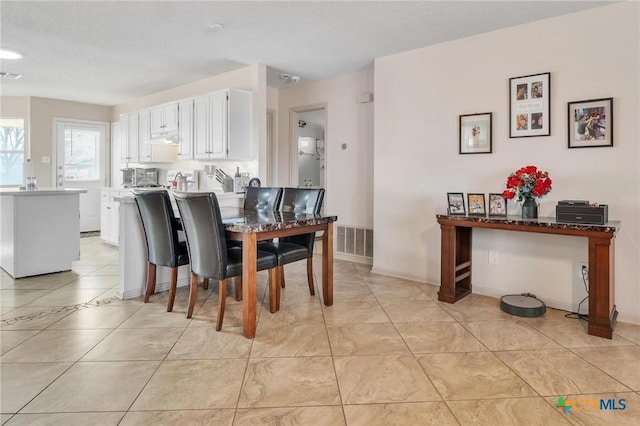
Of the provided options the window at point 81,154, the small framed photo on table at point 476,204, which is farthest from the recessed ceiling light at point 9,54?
the small framed photo on table at point 476,204

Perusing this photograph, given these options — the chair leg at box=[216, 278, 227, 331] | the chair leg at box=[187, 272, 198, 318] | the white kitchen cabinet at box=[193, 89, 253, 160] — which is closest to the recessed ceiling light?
the white kitchen cabinet at box=[193, 89, 253, 160]

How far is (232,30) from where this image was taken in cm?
352

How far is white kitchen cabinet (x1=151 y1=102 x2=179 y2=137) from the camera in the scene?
5.30 m

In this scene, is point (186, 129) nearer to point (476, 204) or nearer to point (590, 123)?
point (476, 204)

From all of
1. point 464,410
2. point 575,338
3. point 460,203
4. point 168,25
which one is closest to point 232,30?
point 168,25

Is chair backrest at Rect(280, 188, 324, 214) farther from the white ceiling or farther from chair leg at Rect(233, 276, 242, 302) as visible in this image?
the white ceiling

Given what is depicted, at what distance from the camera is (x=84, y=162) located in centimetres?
731

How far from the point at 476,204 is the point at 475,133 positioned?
2.46 feet

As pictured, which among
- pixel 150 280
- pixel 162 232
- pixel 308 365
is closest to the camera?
→ pixel 308 365

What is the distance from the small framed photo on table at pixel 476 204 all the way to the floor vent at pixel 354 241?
Answer: 1.72 meters

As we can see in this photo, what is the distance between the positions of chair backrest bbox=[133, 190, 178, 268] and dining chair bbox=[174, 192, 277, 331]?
272 mm

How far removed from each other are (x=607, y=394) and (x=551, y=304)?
4.85 feet

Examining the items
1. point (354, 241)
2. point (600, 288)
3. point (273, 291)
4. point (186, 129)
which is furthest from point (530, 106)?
point (186, 129)

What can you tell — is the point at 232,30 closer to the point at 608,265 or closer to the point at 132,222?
the point at 132,222
